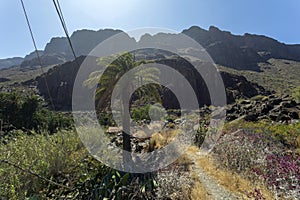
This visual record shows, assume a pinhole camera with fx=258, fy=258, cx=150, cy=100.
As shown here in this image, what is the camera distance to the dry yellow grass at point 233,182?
5478mm

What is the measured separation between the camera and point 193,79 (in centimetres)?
5028

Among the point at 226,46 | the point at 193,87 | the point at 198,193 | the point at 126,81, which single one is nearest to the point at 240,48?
the point at 226,46

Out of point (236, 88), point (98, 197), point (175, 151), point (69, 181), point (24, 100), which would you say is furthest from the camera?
point (236, 88)

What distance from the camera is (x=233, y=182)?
20.7 feet

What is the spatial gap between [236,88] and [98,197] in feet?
151

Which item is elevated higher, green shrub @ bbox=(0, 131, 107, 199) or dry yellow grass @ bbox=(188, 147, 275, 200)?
green shrub @ bbox=(0, 131, 107, 199)

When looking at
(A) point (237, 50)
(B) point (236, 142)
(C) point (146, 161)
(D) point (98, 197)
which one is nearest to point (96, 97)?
(C) point (146, 161)

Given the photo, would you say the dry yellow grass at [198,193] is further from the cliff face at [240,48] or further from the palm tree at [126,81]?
the cliff face at [240,48]

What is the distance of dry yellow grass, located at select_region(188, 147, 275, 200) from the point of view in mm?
5478

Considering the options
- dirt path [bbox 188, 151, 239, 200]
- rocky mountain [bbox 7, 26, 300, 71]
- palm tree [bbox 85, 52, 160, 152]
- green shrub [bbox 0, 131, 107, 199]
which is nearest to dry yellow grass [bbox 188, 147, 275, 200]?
dirt path [bbox 188, 151, 239, 200]

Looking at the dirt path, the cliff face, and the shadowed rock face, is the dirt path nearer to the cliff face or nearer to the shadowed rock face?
the shadowed rock face

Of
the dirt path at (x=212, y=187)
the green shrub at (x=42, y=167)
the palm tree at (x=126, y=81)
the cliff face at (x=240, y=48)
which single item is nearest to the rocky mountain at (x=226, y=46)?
the cliff face at (x=240, y=48)

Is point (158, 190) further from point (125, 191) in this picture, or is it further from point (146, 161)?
point (146, 161)

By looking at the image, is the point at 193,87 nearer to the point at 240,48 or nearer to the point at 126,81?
the point at 126,81
